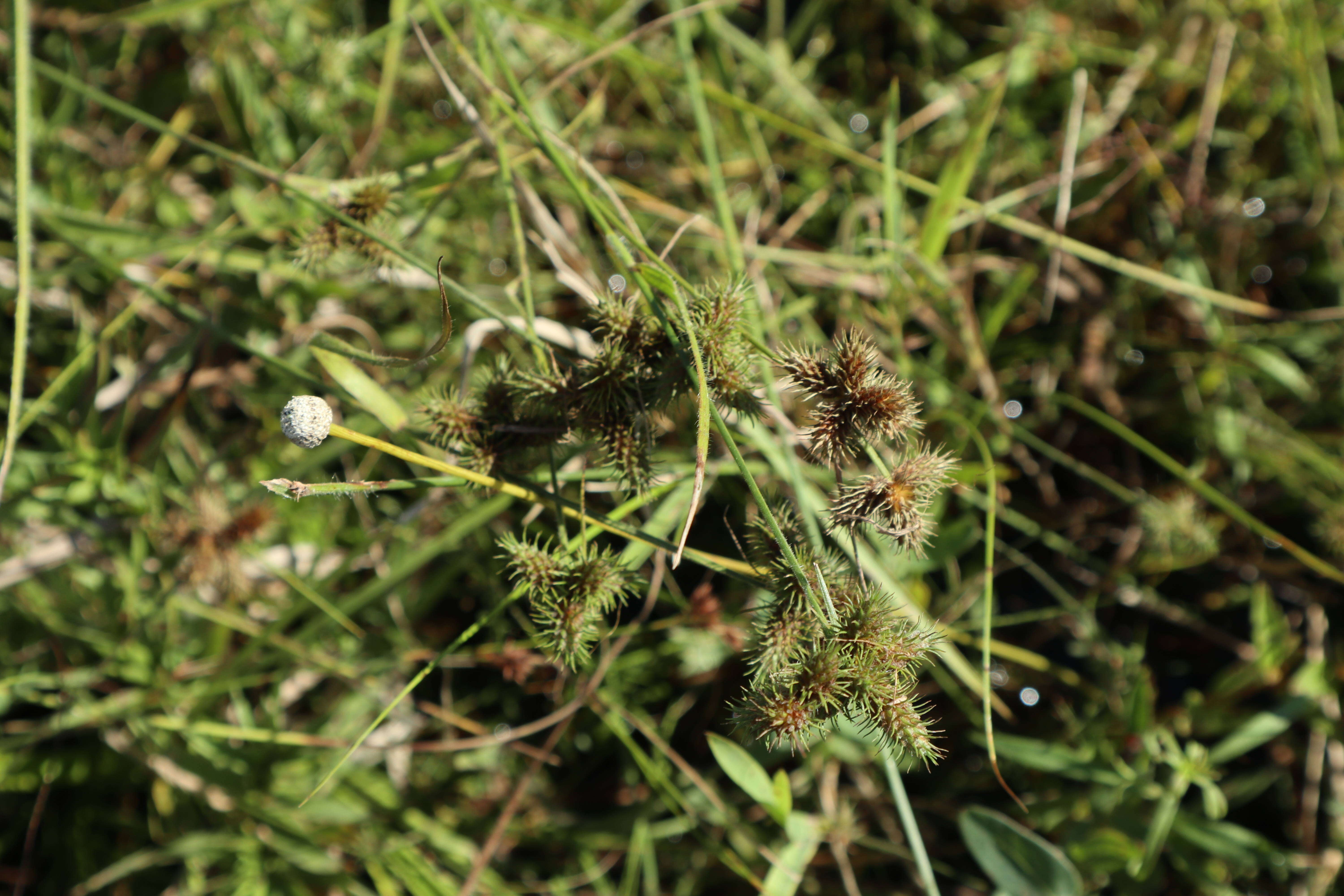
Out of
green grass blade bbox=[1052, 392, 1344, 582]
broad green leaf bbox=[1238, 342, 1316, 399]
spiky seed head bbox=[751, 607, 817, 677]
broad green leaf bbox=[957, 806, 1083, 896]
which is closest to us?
spiky seed head bbox=[751, 607, 817, 677]

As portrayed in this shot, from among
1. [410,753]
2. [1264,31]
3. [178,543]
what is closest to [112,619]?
[178,543]

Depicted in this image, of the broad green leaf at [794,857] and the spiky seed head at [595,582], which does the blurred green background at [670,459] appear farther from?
the spiky seed head at [595,582]

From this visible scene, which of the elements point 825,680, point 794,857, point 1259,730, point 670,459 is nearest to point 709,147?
point 670,459

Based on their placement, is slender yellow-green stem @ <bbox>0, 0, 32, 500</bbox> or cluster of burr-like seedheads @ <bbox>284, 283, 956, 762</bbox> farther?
slender yellow-green stem @ <bbox>0, 0, 32, 500</bbox>

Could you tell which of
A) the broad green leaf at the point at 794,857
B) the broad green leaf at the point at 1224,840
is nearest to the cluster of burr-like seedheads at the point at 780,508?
the broad green leaf at the point at 794,857

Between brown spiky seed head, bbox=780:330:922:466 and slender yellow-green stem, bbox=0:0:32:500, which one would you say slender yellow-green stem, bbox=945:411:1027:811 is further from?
slender yellow-green stem, bbox=0:0:32:500

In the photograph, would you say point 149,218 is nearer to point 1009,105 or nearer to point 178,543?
point 178,543

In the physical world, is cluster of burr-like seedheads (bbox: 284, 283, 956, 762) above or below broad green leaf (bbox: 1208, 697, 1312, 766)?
above

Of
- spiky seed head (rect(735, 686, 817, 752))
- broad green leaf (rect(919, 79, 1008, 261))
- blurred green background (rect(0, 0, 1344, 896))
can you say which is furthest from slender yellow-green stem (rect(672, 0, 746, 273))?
spiky seed head (rect(735, 686, 817, 752))
